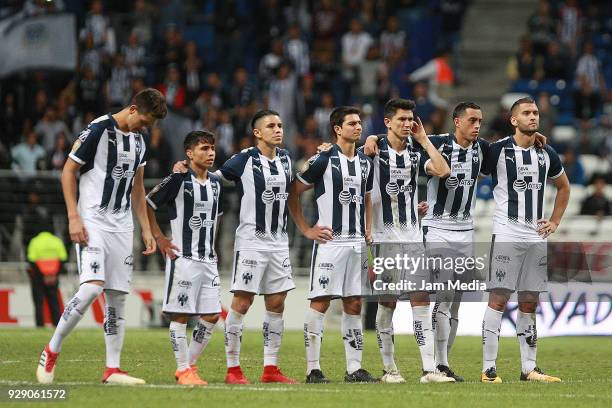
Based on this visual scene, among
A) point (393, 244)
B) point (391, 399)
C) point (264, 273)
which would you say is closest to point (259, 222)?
point (264, 273)

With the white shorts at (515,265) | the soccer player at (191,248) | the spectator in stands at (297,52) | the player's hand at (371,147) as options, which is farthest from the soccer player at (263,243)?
the spectator in stands at (297,52)

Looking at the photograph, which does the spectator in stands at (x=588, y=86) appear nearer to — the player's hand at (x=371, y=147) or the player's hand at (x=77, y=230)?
the player's hand at (x=371, y=147)

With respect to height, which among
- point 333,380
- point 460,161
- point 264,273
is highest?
point 460,161

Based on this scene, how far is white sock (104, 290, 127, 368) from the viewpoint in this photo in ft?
40.7

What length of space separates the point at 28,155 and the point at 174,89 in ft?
12.2

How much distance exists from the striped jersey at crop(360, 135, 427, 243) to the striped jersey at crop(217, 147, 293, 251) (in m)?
0.94

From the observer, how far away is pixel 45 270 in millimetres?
21078

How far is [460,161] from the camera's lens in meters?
13.6

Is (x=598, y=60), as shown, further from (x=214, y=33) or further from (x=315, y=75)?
(x=214, y=33)

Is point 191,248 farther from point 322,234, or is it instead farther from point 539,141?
point 539,141

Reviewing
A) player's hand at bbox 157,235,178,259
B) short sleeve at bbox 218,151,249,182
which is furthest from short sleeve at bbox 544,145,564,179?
player's hand at bbox 157,235,178,259

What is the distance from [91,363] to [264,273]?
8.88 feet

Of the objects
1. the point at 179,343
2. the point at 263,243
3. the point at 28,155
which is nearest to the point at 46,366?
the point at 179,343

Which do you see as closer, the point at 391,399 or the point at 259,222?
the point at 391,399
